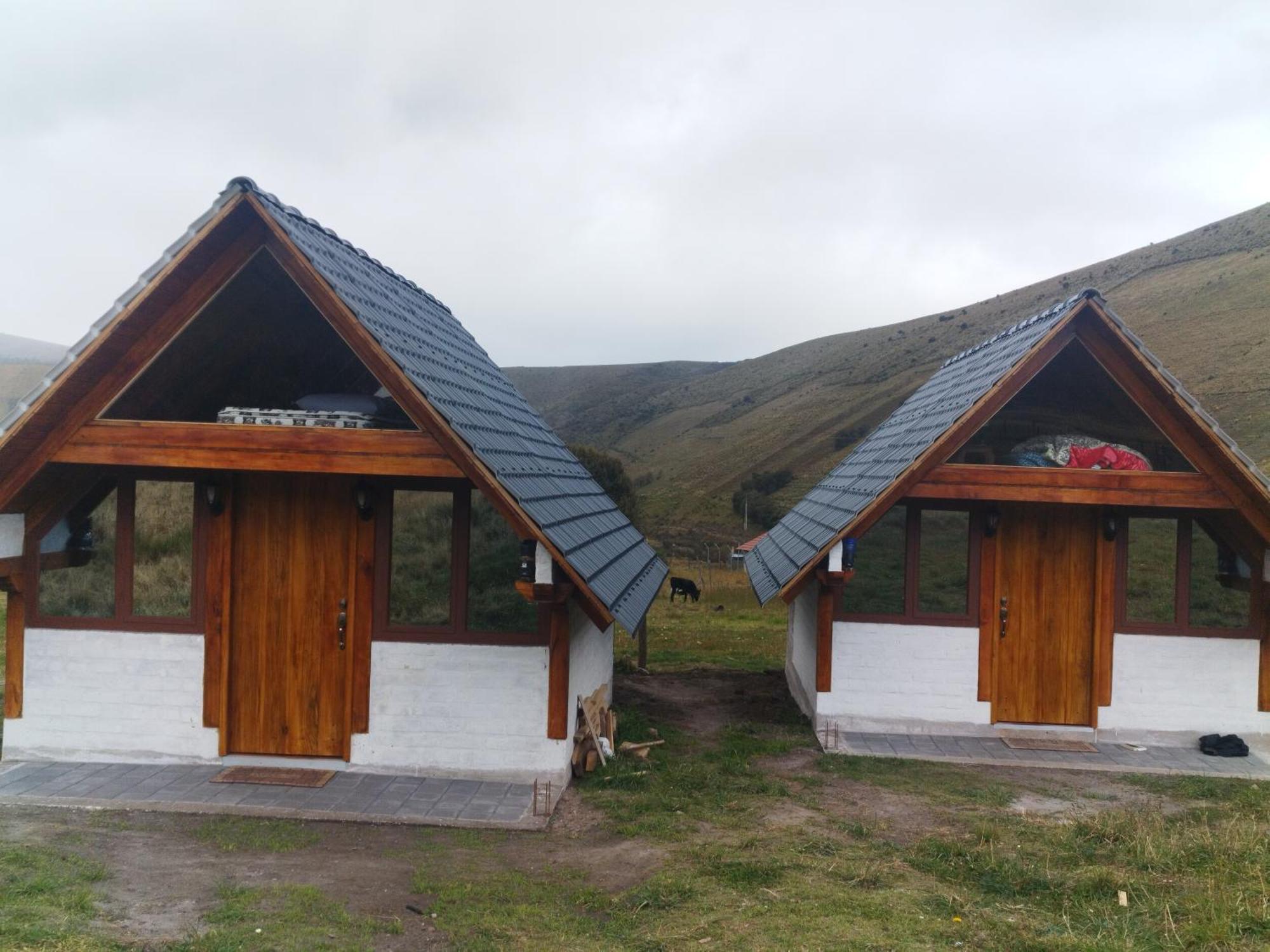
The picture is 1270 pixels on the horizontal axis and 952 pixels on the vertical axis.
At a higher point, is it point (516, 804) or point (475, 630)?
point (475, 630)

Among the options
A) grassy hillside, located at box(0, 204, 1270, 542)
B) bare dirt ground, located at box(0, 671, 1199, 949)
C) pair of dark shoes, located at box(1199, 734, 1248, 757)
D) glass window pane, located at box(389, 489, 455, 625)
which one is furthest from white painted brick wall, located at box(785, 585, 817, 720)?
grassy hillside, located at box(0, 204, 1270, 542)

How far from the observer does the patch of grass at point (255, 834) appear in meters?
5.86

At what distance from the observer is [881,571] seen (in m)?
9.44

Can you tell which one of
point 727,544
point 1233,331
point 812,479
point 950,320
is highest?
point 950,320

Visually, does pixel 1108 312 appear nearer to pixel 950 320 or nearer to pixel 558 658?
pixel 558 658

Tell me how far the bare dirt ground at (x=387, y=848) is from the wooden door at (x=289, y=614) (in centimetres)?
122

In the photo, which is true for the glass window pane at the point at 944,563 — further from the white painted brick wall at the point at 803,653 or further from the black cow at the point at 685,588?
the black cow at the point at 685,588

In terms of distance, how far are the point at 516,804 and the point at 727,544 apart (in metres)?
31.2

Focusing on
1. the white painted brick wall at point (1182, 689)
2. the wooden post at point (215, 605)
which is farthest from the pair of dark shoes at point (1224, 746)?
the wooden post at point (215, 605)

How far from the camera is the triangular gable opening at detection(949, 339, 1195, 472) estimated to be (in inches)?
350

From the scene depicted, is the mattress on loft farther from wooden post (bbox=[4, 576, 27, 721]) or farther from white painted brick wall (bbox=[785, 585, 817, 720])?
white painted brick wall (bbox=[785, 585, 817, 720])

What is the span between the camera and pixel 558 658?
7.22m

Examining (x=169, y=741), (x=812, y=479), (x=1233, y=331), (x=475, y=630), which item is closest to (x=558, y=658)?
(x=475, y=630)

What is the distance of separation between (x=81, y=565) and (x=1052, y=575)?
378 inches
